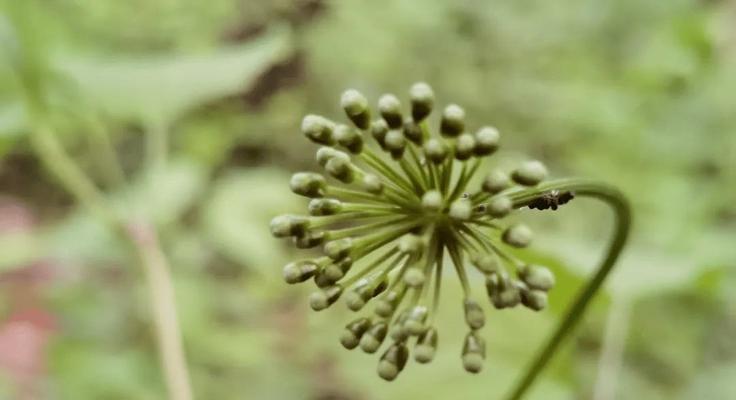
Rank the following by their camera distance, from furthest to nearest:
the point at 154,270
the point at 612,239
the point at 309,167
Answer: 1. the point at 309,167
2. the point at 154,270
3. the point at 612,239

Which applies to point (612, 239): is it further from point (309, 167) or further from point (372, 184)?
point (309, 167)

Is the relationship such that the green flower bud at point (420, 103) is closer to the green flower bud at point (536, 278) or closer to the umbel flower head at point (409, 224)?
the umbel flower head at point (409, 224)

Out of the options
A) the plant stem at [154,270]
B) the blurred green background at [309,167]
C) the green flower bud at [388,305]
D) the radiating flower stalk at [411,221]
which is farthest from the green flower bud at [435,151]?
the plant stem at [154,270]

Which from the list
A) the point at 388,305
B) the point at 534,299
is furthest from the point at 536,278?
the point at 388,305

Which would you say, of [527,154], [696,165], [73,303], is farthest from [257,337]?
[696,165]

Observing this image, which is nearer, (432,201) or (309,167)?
(432,201)

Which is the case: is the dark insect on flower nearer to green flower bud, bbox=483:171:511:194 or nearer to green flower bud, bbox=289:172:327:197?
green flower bud, bbox=483:171:511:194
